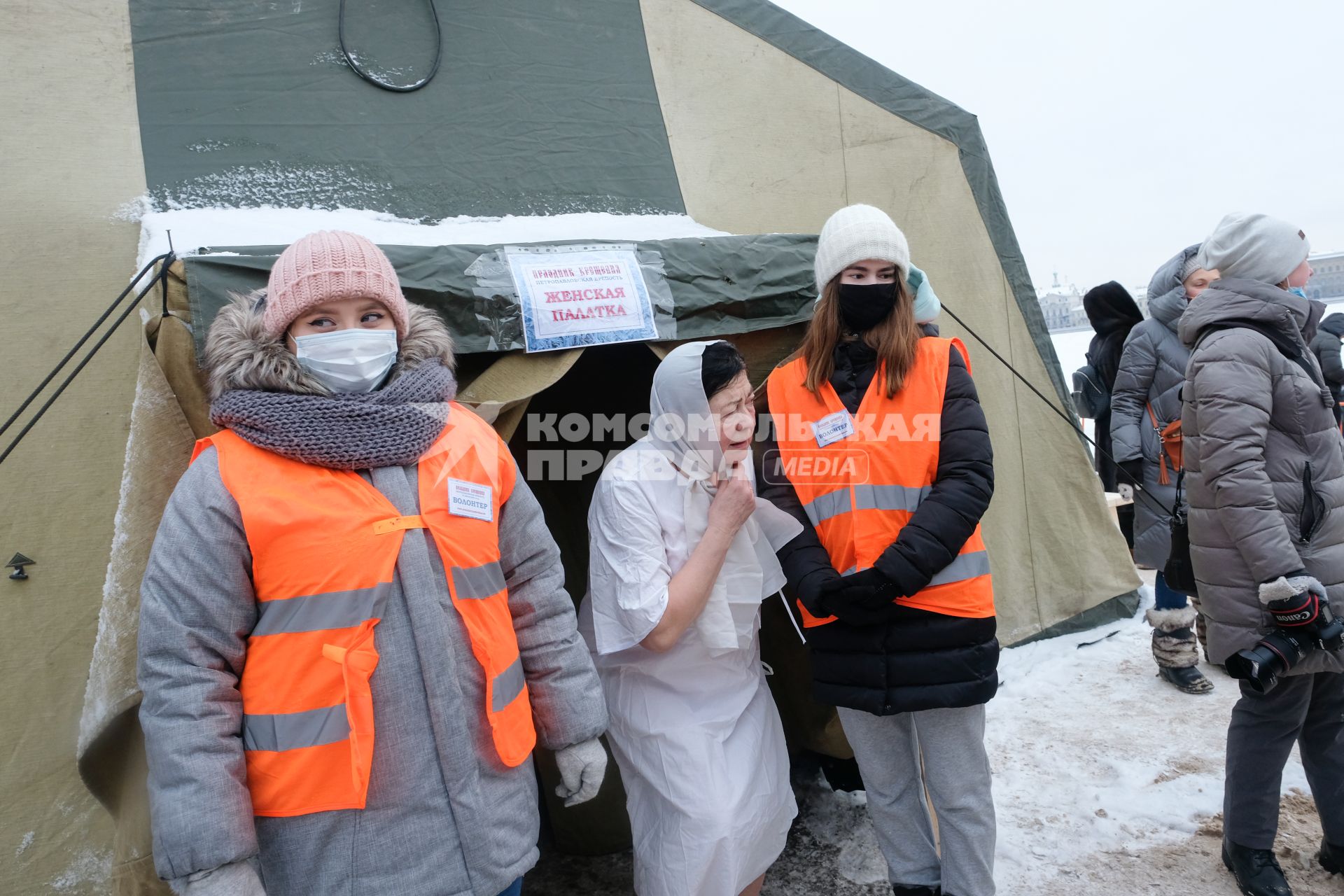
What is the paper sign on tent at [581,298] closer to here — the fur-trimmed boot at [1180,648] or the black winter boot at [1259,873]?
the black winter boot at [1259,873]

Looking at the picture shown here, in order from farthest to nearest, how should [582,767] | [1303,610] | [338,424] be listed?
[1303,610], [582,767], [338,424]

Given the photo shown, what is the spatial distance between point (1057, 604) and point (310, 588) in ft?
10.9

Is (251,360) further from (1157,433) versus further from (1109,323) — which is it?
(1109,323)

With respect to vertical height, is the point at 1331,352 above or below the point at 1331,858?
above

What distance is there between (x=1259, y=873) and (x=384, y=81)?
3.51m

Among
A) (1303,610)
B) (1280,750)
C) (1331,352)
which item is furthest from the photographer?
(1331,352)

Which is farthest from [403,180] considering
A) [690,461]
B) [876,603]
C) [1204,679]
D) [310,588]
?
[1204,679]

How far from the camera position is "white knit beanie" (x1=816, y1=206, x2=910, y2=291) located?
213cm

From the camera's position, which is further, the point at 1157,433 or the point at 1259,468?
the point at 1157,433

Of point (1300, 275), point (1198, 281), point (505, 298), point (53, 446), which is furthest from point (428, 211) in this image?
point (1198, 281)

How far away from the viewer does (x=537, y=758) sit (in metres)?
2.87

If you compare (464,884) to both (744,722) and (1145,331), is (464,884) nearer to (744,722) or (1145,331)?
(744,722)

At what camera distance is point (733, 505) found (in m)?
2.08

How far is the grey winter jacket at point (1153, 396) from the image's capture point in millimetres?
3652
